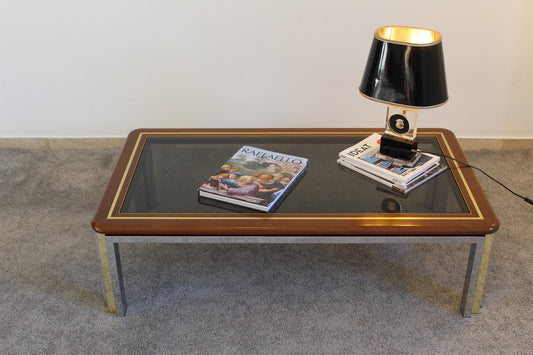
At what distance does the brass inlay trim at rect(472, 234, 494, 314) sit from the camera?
6.90 feet

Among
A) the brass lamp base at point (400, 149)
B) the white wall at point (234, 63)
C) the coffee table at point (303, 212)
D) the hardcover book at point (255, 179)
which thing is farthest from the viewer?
the white wall at point (234, 63)

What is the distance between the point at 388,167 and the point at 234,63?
51.0 inches

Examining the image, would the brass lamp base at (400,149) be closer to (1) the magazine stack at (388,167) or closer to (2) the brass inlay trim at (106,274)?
(1) the magazine stack at (388,167)

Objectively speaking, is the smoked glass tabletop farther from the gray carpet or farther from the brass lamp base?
the gray carpet

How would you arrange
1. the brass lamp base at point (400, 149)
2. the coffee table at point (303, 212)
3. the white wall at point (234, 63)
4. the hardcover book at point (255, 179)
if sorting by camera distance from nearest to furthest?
the coffee table at point (303, 212), the hardcover book at point (255, 179), the brass lamp base at point (400, 149), the white wall at point (234, 63)

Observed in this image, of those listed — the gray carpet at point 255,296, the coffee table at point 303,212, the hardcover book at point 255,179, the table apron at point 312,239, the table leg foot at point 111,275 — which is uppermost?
the hardcover book at point 255,179

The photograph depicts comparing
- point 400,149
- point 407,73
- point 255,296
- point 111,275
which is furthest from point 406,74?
point 111,275

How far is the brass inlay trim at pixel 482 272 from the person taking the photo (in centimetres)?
210

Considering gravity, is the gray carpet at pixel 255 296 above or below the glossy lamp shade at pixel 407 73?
below

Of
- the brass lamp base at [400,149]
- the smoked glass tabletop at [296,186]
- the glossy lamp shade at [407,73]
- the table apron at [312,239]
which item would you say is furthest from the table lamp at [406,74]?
the table apron at [312,239]

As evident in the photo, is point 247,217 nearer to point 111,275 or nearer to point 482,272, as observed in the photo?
point 111,275

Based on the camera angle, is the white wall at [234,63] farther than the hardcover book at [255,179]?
Yes

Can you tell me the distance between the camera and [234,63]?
3314 mm

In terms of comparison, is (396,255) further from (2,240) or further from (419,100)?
(2,240)
